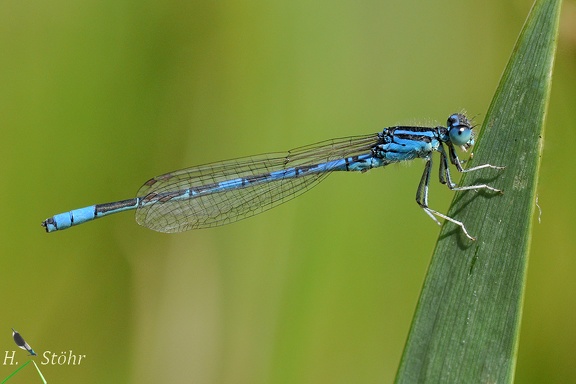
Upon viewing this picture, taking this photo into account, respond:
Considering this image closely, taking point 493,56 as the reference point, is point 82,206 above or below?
below

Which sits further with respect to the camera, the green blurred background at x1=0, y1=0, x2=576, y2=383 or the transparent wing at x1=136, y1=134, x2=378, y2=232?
the transparent wing at x1=136, y1=134, x2=378, y2=232

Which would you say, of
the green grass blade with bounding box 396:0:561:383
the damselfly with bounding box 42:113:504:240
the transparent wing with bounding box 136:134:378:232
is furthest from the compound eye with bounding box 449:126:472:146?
the green grass blade with bounding box 396:0:561:383

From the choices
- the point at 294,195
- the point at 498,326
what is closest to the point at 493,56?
the point at 294,195

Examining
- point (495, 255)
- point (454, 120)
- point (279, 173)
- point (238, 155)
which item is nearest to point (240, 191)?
point (279, 173)

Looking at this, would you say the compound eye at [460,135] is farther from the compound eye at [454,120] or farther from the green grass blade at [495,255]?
the green grass blade at [495,255]

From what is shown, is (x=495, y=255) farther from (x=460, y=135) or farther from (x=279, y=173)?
(x=279, y=173)

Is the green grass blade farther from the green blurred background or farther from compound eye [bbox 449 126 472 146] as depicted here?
compound eye [bbox 449 126 472 146]

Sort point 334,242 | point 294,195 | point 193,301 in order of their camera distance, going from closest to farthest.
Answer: point 334,242
point 193,301
point 294,195

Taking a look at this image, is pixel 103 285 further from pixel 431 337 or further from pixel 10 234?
pixel 431 337
